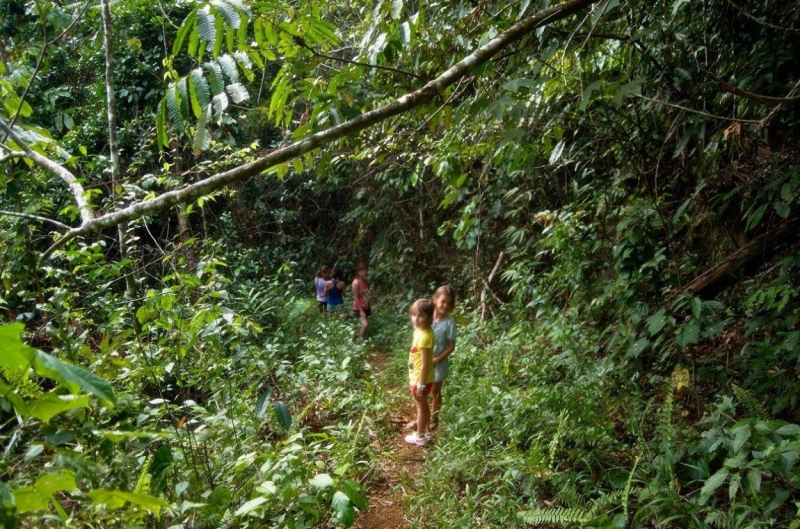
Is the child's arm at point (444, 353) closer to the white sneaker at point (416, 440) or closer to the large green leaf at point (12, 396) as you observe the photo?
the white sneaker at point (416, 440)

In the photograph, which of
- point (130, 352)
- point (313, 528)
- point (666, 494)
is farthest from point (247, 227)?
point (666, 494)

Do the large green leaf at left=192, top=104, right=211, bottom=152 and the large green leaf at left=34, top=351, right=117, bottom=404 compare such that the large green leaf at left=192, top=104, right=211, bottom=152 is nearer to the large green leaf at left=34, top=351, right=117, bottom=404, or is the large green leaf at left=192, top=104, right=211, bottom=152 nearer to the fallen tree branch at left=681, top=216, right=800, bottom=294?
the large green leaf at left=34, top=351, right=117, bottom=404

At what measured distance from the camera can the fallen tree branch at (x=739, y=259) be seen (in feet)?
11.7

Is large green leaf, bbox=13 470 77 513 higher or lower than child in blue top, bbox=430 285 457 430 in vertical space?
higher

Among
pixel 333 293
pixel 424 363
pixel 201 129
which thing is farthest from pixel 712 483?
pixel 333 293

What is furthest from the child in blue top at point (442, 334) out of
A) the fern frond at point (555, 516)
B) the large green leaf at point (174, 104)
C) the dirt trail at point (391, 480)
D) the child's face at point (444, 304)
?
the large green leaf at point (174, 104)

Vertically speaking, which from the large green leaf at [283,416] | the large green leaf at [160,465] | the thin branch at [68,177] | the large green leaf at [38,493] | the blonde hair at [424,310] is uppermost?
the thin branch at [68,177]

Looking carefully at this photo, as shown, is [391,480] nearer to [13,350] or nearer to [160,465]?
[160,465]

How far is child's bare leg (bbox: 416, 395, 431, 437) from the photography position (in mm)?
4711

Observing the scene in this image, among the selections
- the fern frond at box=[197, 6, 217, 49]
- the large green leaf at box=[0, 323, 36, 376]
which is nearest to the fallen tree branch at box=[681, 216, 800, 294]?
the fern frond at box=[197, 6, 217, 49]

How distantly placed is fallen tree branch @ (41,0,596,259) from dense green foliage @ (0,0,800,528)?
194mm

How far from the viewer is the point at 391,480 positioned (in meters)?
4.16

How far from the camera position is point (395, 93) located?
385 centimetres

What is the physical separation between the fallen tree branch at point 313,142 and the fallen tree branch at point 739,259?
7.83 feet
